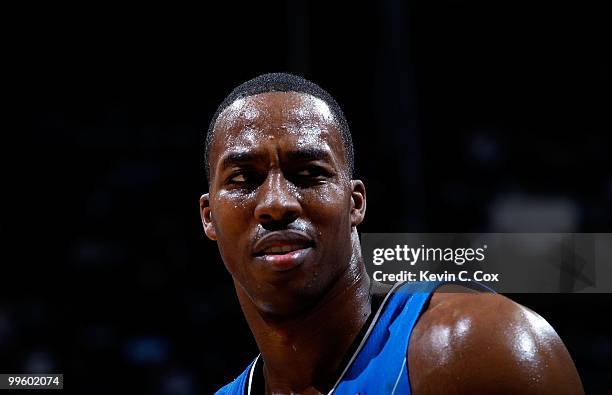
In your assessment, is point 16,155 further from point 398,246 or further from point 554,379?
point 554,379

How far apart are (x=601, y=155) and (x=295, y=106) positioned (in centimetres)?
258

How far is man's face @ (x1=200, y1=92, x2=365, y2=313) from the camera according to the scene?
1557mm

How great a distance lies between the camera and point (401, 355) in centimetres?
148

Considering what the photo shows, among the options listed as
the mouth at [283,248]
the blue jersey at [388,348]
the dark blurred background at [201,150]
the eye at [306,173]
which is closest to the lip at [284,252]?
the mouth at [283,248]

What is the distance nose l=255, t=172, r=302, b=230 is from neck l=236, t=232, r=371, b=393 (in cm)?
21

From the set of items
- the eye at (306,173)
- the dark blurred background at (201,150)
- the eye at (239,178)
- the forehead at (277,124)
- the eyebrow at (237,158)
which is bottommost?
the dark blurred background at (201,150)

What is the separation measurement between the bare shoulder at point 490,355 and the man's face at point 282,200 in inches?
11.1

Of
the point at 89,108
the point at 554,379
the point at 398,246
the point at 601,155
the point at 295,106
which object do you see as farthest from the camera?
the point at 89,108

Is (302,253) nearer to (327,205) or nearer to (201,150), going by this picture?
(327,205)

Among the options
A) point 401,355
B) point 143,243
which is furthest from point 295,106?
point 143,243

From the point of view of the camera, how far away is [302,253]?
5.10 ft

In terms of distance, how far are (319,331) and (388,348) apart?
19 centimetres

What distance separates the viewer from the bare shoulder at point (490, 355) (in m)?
1.28

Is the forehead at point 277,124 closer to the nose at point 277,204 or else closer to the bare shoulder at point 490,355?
the nose at point 277,204
